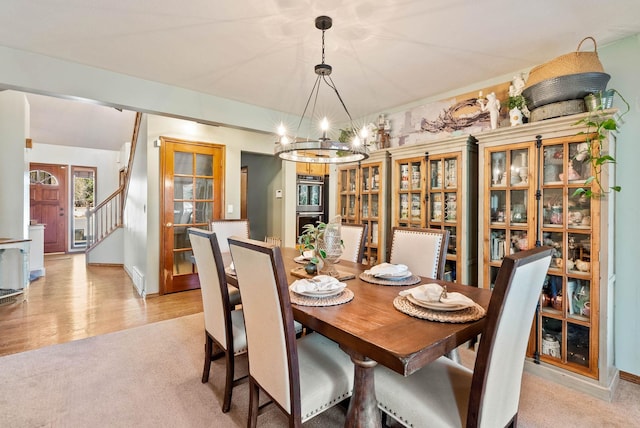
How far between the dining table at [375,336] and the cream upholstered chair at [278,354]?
0.46 feet

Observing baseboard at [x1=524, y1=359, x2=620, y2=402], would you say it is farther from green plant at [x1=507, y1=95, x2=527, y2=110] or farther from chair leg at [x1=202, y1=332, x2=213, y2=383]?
chair leg at [x1=202, y1=332, x2=213, y2=383]

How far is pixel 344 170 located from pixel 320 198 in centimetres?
192

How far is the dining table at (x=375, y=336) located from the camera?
3.43 ft

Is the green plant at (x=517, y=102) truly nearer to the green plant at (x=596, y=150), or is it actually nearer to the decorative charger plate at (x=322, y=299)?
the green plant at (x=596, y=150)

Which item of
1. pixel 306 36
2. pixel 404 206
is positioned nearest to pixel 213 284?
pixel 306 36

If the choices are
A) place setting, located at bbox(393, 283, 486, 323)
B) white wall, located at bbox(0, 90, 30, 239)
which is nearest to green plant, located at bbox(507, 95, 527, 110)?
place setting, located at bbox(393, 283, 486, 323)

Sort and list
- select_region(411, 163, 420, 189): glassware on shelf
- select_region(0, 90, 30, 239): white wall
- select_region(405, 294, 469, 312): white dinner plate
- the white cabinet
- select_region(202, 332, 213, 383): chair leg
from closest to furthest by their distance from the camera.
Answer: select_region(405, 294, 469, 312): white dinner plate, select_region(202, 332, 213, 383): chair leg, select_region(411, 163, 420, 189): glassware on shelf, select_region(0, 90, 30, 239): white wall, the white cabinet

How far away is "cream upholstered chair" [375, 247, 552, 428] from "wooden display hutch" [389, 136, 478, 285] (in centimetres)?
151

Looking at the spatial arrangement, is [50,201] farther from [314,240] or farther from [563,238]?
[563,238]

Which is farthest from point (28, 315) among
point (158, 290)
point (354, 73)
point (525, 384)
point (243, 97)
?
point (525, 384)

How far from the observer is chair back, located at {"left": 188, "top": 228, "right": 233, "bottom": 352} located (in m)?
1.72

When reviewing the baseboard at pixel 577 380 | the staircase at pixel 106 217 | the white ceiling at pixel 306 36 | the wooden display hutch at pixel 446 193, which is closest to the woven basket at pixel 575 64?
the white ceiling at pixel 306 36

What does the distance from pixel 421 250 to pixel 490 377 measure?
127cm

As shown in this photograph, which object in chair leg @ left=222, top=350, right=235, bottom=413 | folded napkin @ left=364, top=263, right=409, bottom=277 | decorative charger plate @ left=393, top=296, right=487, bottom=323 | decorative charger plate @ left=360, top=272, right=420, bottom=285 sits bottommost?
chair leg @ left=222, top=350, right=235, bottom=413
